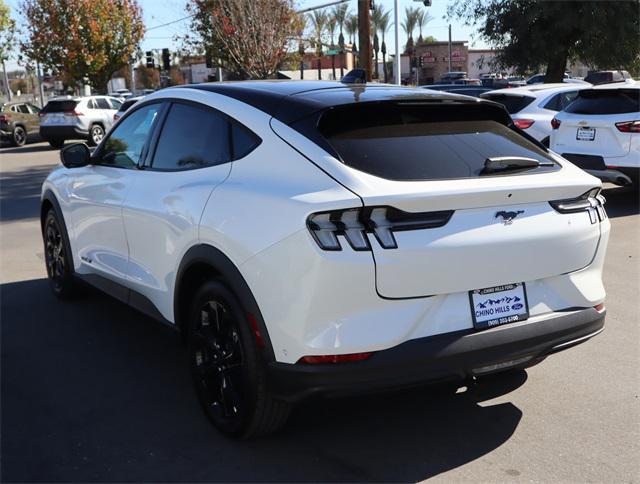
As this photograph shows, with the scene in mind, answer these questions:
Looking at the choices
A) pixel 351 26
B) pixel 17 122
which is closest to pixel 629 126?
pixel 17 122

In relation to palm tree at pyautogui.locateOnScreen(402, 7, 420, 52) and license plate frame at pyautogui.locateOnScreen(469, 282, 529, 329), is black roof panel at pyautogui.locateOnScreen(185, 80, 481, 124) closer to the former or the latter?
license plate frame at pyautogui.locateOnScreen(469, 282, 529, 329)

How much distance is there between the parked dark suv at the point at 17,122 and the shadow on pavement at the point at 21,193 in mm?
7945

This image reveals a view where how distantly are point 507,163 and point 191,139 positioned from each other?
1.77 m

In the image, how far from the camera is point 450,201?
3143mm

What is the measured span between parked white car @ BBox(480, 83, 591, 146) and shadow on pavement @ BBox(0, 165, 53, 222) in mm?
7604

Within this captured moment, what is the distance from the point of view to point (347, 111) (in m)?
3.52

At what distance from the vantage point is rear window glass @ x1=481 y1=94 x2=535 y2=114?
12.2 metres

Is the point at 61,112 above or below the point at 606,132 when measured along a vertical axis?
above

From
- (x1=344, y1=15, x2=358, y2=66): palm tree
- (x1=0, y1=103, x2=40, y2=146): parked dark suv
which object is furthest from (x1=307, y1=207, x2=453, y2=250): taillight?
(x1=344, y1=15, x2=358, y2=66): palm tree

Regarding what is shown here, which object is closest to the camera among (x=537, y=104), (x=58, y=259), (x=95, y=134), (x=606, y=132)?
(x=58, y=259)

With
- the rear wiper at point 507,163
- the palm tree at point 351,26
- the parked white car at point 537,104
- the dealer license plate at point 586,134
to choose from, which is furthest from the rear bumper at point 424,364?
the palm tree at point 351,26

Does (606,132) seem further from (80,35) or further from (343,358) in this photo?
(80,35)

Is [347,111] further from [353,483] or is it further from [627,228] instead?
[627,228]

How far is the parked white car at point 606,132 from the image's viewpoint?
9406 mm
